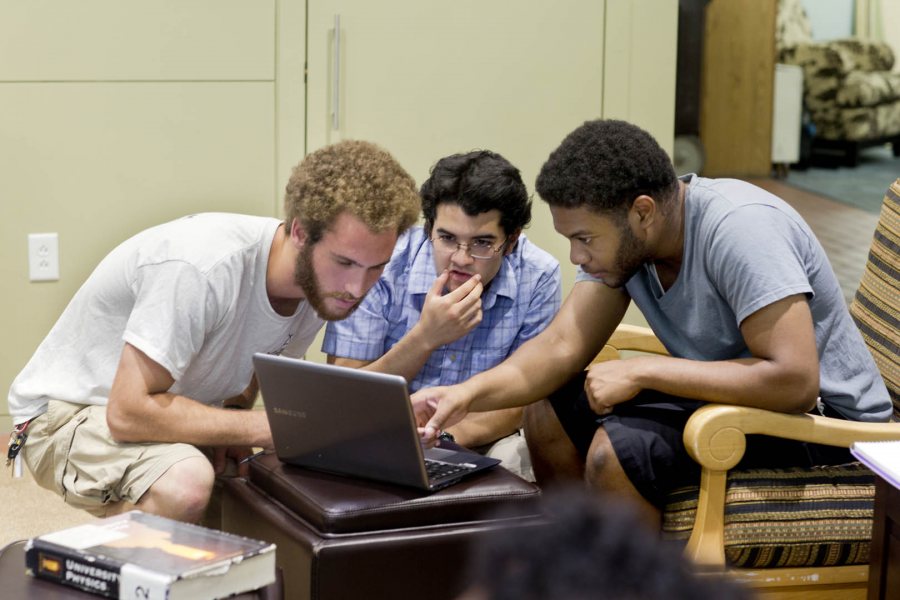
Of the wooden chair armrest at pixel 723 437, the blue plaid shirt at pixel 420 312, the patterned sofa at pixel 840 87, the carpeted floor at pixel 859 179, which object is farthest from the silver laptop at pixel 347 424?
the patterned sofa at pixel 840 87

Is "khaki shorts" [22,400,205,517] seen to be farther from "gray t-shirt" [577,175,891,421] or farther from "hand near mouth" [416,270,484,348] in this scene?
"gray t-shirt" [577,175,891,421]

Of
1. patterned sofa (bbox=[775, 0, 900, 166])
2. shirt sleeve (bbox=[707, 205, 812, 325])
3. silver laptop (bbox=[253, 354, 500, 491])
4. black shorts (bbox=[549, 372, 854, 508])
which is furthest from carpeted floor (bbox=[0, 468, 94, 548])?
patterned sofa (bbox=[775, 0, 900, 166])

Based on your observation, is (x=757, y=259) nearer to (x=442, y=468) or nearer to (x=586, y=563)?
(x=442, y=468)

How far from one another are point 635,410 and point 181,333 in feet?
2.60

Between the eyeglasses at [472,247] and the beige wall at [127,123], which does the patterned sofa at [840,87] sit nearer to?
the beige wall at [127,123]

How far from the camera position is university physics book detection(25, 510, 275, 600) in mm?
1464

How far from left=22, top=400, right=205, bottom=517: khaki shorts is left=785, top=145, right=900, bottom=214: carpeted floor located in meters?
4.47

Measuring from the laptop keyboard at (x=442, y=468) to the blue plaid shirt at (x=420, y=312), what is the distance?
462 mm

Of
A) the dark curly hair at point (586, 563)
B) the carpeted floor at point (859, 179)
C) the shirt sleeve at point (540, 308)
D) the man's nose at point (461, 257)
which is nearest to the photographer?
the dark curly hair at point (586, 563)

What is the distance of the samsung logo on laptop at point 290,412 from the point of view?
1935 millimetres

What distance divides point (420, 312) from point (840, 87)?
5.05 meters

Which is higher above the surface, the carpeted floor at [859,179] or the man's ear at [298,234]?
the man's ear at [298,234]

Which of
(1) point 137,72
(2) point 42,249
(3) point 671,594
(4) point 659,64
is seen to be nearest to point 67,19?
(1) point 137,72

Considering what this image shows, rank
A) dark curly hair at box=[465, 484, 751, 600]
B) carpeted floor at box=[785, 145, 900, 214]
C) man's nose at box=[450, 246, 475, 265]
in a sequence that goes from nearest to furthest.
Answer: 1. dark curly hair at box=[465, 484, 751, 600]
2. man's nose at box=[450, 246, 475, 265]
3. carpeted floor at box=[785, 145, 900, 214]
